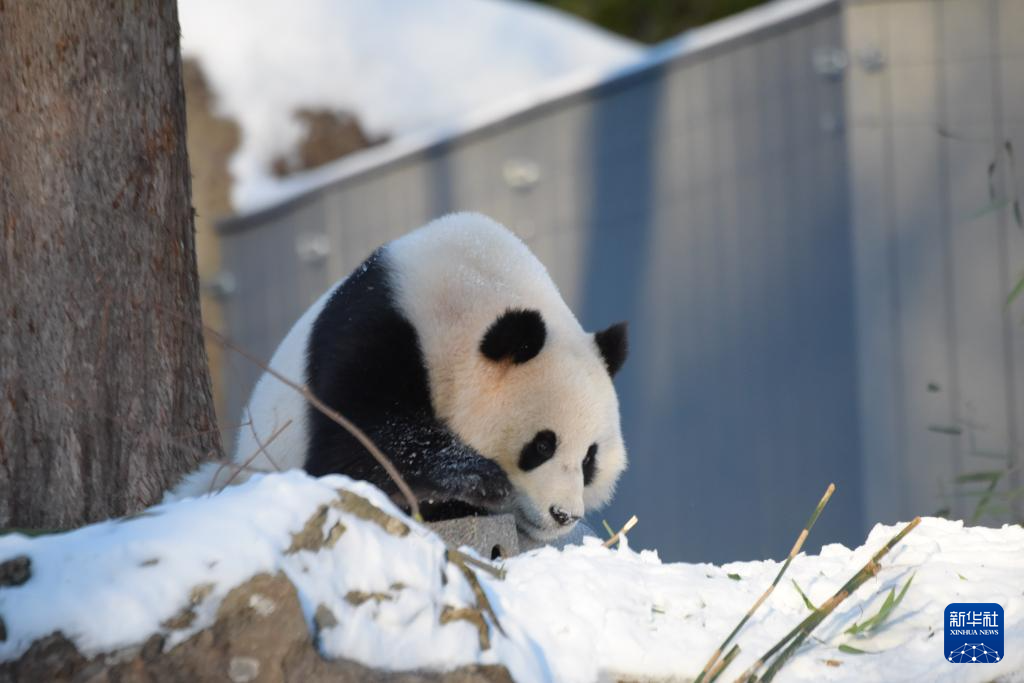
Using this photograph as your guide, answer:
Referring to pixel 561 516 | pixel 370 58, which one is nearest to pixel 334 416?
pixel 561 516

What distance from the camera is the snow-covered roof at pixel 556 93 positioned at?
274 inches

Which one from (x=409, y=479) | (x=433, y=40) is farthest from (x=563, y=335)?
(x=433, y=40)

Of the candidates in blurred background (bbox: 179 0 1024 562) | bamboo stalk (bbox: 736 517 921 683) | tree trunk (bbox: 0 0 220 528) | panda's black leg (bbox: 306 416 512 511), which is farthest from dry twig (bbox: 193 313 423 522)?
blurred background (bbox: 179 0 1024 562)

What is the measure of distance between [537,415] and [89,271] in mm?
1418

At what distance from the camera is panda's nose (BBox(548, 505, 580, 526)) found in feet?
12.2

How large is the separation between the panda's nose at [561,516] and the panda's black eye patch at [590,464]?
0.24 meters

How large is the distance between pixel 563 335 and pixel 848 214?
3043 millimetres

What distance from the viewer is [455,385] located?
3.71 meters

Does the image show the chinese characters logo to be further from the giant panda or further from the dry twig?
the giant panda

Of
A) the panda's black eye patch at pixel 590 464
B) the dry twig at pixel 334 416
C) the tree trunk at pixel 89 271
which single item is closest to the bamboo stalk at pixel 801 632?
the dry twig at pixel 334 416

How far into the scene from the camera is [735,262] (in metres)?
7.10

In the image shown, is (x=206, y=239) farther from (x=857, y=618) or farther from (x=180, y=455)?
(x=857, y=618)

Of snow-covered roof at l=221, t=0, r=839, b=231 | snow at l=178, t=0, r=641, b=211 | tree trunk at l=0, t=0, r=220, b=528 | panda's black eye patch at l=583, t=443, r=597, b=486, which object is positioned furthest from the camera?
snow at l=178, t=0, r=641, b=211

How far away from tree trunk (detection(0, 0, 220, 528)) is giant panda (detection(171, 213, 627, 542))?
29.3 inches
